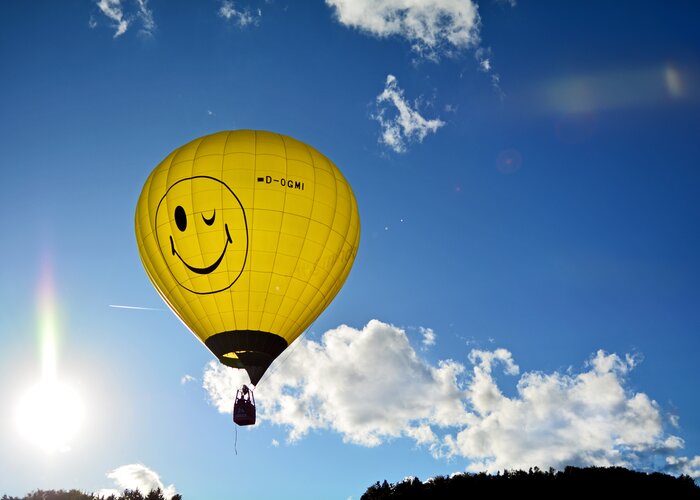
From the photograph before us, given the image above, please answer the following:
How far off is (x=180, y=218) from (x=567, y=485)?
96.8 ft

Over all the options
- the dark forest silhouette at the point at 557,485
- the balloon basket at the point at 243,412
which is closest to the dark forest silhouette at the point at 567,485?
the dark forest silhouette at the point at 557,485

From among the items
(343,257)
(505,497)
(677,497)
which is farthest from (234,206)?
(677,497)

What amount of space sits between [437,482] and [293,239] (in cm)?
2565

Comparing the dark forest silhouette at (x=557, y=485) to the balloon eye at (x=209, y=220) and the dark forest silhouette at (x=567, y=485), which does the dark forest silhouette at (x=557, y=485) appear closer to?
the dark forest silhouette at (x=567, y=485)

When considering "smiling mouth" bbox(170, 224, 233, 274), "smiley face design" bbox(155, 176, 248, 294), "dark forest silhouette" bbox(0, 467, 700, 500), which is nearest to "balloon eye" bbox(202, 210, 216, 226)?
"smiley face design" bbox(155, 176, 248, 294)

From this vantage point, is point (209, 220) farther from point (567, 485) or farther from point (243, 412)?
point (567, 485)

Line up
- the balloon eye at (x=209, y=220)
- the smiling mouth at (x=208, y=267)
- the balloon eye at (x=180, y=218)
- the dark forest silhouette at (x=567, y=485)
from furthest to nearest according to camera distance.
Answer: the dark forest silhouette at (x=567, y=485) < the balloon eye at (x=180, y=218) < the balloon eye at (x=209, y=220) < the smiling mouth at (x=208, y=267)

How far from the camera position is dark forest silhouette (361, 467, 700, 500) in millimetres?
37031

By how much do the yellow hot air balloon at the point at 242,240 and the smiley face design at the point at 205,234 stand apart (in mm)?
40

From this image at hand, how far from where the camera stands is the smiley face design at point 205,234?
23922 millimetres

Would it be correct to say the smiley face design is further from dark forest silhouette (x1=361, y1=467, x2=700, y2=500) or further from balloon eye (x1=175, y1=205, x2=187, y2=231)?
dark forest silhouette (x1=361, y1=467, x2=700, y2=500)

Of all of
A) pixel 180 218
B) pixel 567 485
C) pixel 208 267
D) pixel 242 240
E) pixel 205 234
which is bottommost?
pixel 567 485

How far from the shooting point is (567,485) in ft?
125

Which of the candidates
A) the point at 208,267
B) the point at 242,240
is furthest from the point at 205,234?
the point at 242,240
